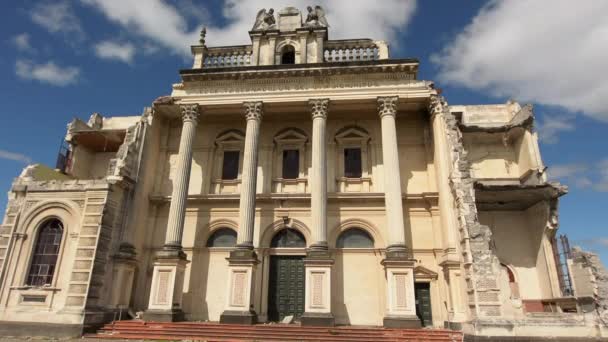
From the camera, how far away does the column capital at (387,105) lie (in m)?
16.8

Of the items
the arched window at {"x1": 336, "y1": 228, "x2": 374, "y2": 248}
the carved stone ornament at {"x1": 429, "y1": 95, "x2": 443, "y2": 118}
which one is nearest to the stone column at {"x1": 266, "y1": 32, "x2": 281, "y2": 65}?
the carved stone ornament at {"x1": 429, "y1": 95, "x2": 443, "y2": 118}

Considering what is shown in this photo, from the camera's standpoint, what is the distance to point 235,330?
13.0 metres

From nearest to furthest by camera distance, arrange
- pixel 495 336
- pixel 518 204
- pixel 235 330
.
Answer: pixel 495 336, pixel 235 330, pixel 518 204

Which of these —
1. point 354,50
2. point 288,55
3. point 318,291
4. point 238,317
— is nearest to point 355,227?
point 318,291

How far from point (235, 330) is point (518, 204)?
13.6 meters

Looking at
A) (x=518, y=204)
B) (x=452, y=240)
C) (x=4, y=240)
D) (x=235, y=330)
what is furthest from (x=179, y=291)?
(x=518, y=204)

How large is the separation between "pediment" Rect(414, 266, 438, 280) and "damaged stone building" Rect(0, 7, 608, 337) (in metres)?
0.09

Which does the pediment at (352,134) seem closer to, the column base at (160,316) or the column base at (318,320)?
the column base at (318,320)

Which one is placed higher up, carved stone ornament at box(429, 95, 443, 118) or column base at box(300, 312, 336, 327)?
carved stone ornament at box(429, 95, 443, 118)

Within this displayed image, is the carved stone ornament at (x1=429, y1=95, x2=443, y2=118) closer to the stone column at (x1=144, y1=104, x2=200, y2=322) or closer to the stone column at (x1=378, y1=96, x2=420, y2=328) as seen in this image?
the stone column at (x1=378, y1=96, x2=420, y2=328)

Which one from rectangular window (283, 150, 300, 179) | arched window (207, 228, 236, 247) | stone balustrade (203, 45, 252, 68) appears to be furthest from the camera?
stone balustrade (203, 45, 252, 68)

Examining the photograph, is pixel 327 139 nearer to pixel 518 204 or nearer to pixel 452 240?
pixel 452 240

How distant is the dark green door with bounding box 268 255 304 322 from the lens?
15741mm

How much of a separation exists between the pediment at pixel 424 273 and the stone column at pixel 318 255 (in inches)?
155
